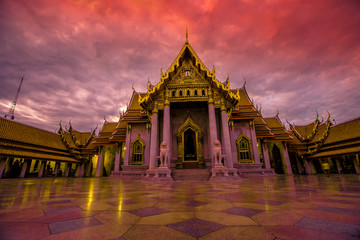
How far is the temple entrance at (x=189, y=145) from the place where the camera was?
11.7 metres

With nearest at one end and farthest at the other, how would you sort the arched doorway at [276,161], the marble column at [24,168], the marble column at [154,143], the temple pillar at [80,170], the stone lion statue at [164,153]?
the stone lion statue at [164,153]
the marble column at [154,143]
the marble column at [24,168]
the arched doorway at [276,161]
the temple pillar at [80,170]

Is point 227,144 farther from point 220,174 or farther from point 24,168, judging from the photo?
point 24,168

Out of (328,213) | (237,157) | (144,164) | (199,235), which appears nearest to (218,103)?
(237,157)

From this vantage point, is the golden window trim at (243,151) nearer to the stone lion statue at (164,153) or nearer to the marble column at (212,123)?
the marble column at (212,123)

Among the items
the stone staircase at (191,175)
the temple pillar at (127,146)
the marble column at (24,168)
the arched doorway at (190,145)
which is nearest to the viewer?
the stone staircase at (191,175)

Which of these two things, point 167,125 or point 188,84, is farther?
point 188,84

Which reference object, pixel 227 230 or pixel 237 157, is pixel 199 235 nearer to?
pixel 227 230

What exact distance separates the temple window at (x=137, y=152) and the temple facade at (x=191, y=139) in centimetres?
8

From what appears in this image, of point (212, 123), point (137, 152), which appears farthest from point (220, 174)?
point (137, 152)

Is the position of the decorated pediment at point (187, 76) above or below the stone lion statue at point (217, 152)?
above

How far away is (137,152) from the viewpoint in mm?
13844

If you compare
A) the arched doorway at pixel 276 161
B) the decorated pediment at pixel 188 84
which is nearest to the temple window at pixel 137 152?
→ the decorated pediment at pixel 188 84

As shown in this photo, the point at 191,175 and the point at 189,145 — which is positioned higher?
the point at 189,145

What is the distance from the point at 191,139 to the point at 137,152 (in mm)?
4924
